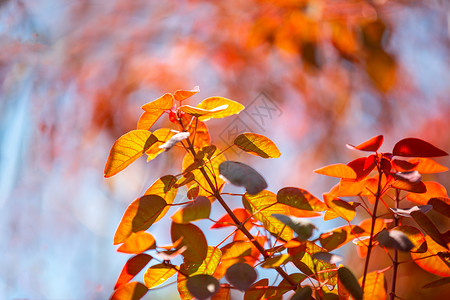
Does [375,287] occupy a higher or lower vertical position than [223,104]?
lower

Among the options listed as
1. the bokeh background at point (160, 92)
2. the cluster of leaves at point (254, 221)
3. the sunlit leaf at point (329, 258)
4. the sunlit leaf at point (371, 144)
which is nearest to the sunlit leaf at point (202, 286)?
the cluster of leaves at point (254, 221)

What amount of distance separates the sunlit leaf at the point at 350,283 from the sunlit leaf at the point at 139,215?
0.19 m

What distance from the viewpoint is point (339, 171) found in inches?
15.9

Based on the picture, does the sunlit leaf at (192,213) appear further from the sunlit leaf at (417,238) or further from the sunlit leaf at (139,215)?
the sunlit leaf at (417,238)

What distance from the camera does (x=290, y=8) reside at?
1701 millimetres

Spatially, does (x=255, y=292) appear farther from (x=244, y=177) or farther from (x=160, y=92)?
(x=160, y=92)

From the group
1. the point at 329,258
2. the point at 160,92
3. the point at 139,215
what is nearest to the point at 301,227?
the point at 329,258

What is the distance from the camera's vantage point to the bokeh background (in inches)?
60.3

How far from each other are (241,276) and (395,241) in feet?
0.45

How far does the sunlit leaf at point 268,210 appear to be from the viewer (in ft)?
1.40

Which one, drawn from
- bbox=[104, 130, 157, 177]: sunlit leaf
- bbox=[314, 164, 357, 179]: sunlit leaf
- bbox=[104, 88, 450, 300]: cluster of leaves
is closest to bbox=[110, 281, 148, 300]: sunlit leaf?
bbox=[104, 88, 450, 300]: cluster of leaves

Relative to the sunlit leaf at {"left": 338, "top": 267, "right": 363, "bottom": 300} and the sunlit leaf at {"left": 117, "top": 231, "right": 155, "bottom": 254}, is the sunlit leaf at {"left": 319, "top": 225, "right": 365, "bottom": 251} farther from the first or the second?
the sunlit leaf at {"left": 117, "top": 231, "right": 155, "bottom": 254}

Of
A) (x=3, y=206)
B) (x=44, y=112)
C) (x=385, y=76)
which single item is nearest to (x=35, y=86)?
(x=44, y=112)

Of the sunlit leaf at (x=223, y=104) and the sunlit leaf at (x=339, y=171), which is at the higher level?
the sunlit leaf at (x=223, y=104)
